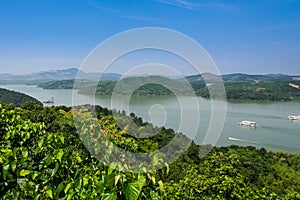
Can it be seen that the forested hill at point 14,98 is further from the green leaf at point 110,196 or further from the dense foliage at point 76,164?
the green leaf at point 110,196

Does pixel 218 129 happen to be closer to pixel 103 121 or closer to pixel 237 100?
pixel 103 121

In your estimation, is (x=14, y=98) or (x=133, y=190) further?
(x=14, y=98)

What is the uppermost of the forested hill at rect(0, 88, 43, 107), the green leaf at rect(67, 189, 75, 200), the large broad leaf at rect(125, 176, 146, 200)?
the large broad leaf at rect(125, 176, 146, 200)

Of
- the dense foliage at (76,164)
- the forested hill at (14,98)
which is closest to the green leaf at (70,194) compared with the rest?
the dense foliage at (76,164)

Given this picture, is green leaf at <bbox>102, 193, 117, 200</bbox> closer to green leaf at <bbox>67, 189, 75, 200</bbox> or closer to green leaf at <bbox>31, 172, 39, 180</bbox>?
green leaf at <bbox>67, 189, 75, 200</bbox>

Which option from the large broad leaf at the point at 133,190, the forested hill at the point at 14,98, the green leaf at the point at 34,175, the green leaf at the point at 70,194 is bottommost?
the forested hill at the point at 14,98

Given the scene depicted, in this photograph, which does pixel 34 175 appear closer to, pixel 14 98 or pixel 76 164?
pixel 76 164

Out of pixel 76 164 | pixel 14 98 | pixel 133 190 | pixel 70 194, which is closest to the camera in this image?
pixel 133 190

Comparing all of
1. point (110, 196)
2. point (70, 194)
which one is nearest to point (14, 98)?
point (70, 194)

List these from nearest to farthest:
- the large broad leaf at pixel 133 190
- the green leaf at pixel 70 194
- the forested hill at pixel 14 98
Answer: the large broad leaf at pixel 133 190 → the green leaf at pixel 70 194 → the forested hill at pixel 14 98

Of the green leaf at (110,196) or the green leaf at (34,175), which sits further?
the green leaf at (34,175)

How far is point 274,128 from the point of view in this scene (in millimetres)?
39875

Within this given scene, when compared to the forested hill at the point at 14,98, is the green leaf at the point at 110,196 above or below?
above

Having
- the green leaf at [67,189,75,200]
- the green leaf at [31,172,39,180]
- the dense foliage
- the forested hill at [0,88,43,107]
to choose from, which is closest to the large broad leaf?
the dense foliage
